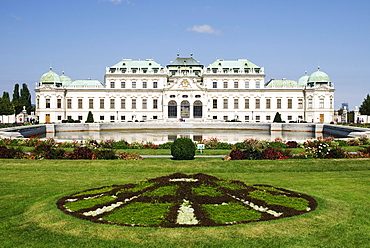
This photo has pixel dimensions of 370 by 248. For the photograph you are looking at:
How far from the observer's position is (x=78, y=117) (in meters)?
90.9

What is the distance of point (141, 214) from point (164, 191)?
1.86 meters

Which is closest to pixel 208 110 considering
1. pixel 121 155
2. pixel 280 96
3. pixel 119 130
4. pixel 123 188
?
pixel 280 96

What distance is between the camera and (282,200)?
10.4m

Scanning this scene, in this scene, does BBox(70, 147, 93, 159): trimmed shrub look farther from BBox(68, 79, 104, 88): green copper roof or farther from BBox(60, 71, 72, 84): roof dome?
BBox(60, 71, 72, 84): roof dome

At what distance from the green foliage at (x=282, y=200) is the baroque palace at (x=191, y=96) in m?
78.4

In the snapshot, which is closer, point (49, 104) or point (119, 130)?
point (119, 130)

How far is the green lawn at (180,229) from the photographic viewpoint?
736 cm

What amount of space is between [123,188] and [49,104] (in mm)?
82796

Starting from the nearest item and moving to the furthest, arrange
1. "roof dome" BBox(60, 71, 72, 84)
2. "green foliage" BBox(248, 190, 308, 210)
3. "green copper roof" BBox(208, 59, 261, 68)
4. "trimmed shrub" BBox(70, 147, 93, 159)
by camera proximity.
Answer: "green foliage" BBox(248, 190, 308, 210) → "trimmed shrub" BBox(70, 147, 93, 159) → "green copper roof" BBox(208, 59, 261, 68) → "roof dome" BBox(60, 71, 72, 84)

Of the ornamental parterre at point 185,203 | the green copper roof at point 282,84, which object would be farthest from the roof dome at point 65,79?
the ornamental parterre at point 185,203

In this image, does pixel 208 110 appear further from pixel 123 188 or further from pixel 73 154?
pixel 123 188

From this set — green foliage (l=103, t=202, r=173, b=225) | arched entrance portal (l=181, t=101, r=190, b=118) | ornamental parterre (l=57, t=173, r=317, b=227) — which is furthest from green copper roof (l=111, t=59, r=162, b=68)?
green foliage (l=103, t=202, r=173, b=225)

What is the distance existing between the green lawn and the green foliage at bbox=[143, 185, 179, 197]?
2.33 meters

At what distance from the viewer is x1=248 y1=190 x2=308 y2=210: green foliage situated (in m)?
9.91
